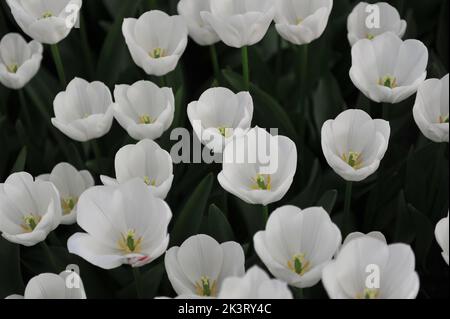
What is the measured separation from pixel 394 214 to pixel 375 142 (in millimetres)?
325

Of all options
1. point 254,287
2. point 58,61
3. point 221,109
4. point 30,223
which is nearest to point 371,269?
point 254,287

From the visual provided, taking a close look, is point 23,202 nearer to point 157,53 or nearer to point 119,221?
point 119,221

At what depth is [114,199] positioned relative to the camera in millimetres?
1043

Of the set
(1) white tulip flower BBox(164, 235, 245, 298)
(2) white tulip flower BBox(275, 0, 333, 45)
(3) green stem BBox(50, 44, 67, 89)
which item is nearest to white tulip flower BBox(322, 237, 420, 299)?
(1) white tulip flower BBox(164, 235, 245, 298)

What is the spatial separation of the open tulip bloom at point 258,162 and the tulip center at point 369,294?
180mm

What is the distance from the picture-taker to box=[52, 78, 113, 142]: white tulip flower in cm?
122

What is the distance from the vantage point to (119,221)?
1.06m

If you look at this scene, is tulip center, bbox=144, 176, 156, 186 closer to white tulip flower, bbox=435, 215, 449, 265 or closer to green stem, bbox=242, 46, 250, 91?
green stem, bbox=242, 46, 250, 91

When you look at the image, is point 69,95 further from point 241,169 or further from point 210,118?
point 241,169

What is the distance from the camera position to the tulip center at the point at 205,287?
1038 millimetres

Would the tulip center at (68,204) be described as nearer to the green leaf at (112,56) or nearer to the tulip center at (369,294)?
the green leaf at (112,56)

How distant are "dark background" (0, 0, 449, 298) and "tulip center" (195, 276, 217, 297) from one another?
109 millimetres

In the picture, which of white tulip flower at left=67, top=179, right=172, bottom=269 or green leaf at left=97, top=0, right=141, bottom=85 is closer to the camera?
white tulip flower at left=67, top=179, right=172, bottom=269
